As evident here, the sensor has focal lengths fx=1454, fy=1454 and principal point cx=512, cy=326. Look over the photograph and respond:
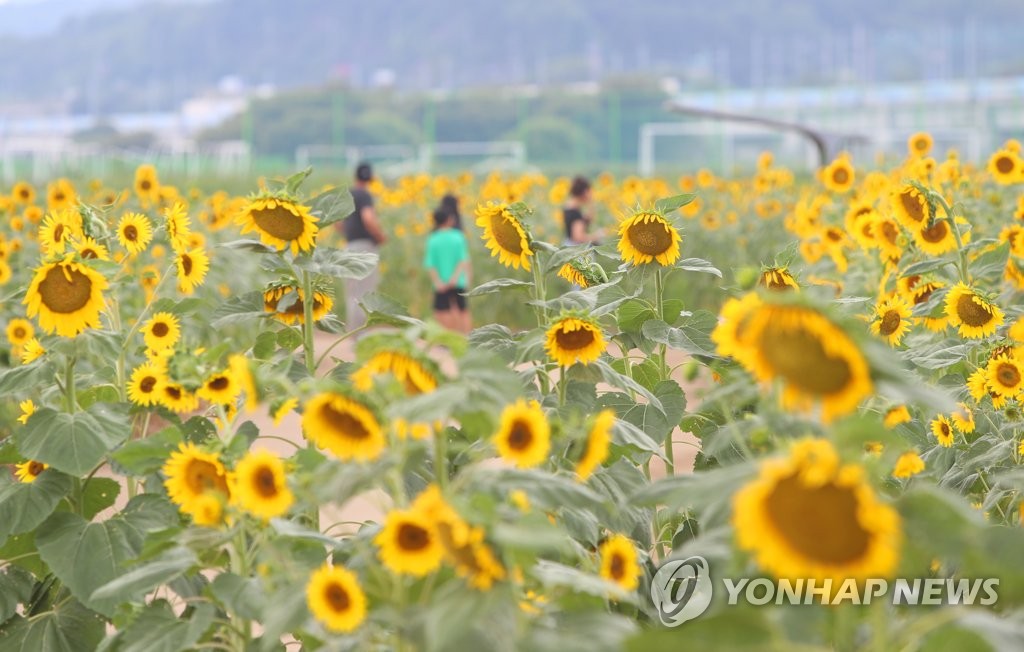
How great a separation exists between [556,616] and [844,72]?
11959cm

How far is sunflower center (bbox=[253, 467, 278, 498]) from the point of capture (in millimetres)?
1796

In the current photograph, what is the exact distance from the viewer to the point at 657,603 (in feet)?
7.06

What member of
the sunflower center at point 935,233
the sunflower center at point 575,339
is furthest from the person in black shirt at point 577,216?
the sunflower center at point 575,339

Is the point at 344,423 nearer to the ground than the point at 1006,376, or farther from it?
farther from it

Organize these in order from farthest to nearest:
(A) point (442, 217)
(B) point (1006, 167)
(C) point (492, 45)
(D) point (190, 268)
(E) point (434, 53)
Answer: (E) point (434, 53)
(C) point (492, 45)
(A) point (442, 217)
(B) point (1006, 167)
(D) point (190, 268)

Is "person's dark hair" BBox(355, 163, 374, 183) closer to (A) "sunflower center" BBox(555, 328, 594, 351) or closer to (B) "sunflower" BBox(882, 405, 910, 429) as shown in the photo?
(B) "sunflower" BBox(882, 405, 910, 429)

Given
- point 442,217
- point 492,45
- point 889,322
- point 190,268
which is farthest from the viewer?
point 492,45

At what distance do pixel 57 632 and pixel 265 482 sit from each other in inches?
38.1

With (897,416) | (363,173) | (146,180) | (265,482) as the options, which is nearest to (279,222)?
(265,482)

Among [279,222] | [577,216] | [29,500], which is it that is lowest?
[577,216]

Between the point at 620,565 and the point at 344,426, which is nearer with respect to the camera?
the point at 344,426

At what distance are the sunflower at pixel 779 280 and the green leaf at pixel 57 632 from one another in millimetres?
1333

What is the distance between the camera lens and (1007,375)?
3.04 m

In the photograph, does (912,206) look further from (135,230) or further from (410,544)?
(410,544)
